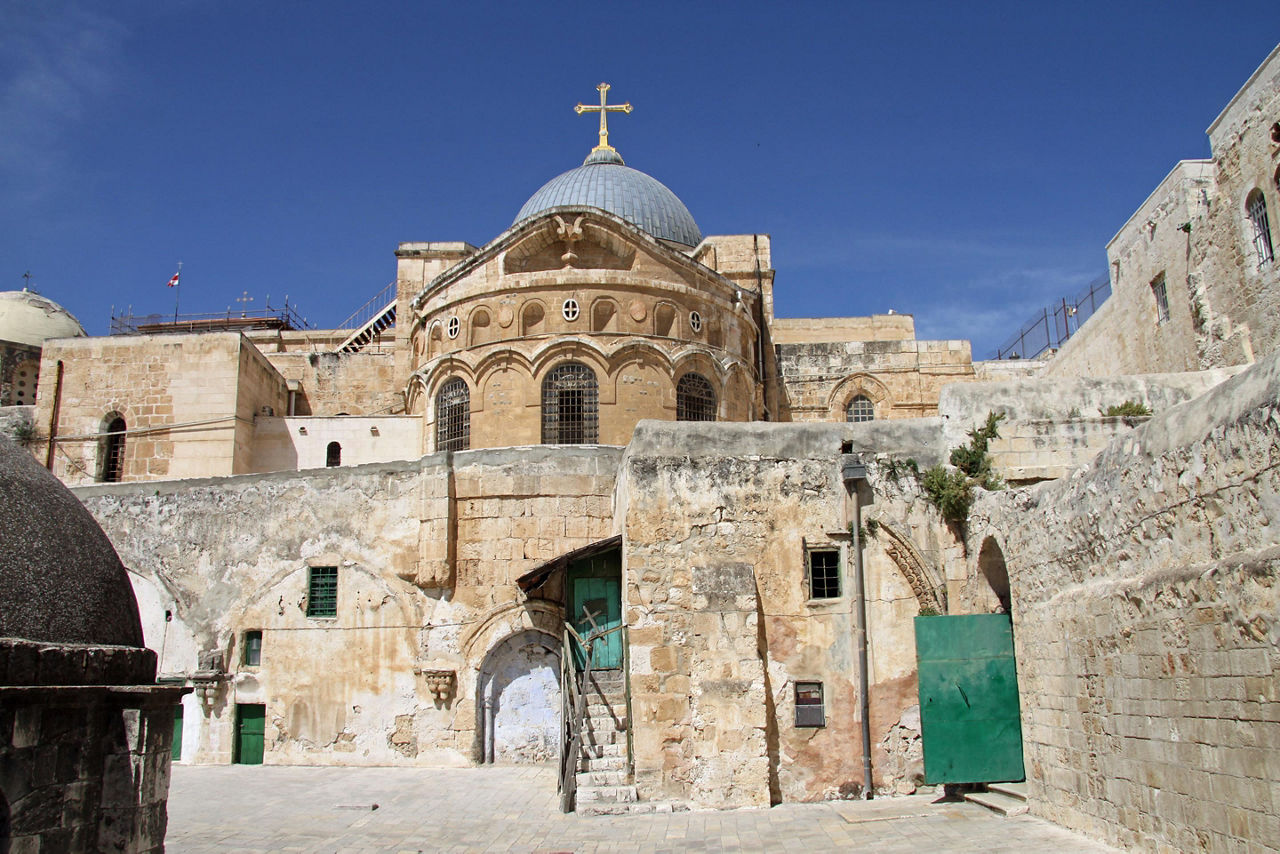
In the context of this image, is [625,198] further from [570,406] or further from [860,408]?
[570,406]

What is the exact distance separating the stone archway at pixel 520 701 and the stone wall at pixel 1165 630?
6958 millimetres

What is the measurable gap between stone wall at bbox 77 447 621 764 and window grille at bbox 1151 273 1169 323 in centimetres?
985

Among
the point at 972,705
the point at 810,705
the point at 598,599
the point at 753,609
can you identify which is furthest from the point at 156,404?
the point at 972,705

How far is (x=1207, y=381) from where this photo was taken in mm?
13266

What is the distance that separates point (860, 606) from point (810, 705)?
128cm

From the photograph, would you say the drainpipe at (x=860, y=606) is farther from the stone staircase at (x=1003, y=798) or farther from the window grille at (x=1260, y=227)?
the window grille at (x=1260, y=227)

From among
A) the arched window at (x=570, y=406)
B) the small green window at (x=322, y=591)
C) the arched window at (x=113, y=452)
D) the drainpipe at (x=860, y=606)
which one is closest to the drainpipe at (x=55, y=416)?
the arched window at (x=113, y=452)

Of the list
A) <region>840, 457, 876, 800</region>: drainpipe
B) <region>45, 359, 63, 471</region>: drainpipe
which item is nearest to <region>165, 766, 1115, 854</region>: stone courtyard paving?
<region>840, 457, 876, 800</region>: drainpipe

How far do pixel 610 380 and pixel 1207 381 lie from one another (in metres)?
10.1

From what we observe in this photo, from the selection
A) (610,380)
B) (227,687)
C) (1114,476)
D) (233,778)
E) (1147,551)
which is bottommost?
(233,778)

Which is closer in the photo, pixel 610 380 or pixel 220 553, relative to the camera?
pixel 220 553

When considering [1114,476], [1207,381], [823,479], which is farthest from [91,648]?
[1207,381]

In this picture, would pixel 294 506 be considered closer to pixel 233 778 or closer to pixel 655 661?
pixel 233 778

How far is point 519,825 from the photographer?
35.8 ft
